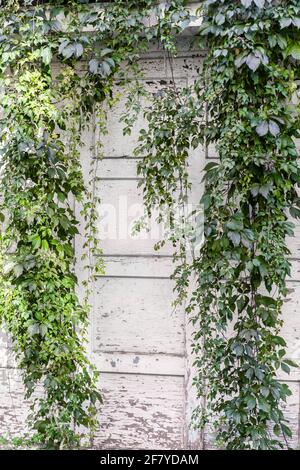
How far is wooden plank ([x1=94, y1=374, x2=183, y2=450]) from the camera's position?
314cm

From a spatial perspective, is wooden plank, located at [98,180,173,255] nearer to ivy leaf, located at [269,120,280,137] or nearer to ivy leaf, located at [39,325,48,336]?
ivy leaf, located at [39,325,48,336]

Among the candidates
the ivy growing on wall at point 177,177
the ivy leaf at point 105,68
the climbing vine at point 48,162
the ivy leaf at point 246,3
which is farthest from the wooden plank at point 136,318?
the ivy leaf at point 246,3

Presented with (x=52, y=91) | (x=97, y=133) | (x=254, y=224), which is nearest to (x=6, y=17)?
(x=52, y=91)

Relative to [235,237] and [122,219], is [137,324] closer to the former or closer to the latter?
[122,219]

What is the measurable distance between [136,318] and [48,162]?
106cm

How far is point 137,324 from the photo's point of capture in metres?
3.18

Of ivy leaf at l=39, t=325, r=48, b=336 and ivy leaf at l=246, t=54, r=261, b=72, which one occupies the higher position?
ivy leaf at l=246, t=54, r=261, b=72

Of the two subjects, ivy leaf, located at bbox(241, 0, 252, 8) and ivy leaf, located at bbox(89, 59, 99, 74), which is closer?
ivy leaf, located at bbox(241, 0, 252, 8)

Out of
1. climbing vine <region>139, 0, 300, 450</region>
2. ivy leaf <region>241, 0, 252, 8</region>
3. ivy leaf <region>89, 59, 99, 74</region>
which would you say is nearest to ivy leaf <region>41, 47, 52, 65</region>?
ivy leaf <region>89, 59, 99, 74</region>

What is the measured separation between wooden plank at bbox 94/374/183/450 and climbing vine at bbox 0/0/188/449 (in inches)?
11.4

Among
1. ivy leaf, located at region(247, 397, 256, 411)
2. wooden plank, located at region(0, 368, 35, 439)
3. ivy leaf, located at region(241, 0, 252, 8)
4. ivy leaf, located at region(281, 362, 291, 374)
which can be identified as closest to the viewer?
ivy leaf, located at region(241, 0, 252, 8)

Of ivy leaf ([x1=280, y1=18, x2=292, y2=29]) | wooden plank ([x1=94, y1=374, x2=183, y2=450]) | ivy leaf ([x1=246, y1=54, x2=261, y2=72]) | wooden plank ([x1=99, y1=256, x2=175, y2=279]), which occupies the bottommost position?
wooden plank ([x1=94, y1=374, x2=183, y2=450])

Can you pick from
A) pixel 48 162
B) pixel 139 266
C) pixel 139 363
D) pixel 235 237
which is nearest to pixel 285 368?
pixel 235 237

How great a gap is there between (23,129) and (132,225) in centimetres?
85
